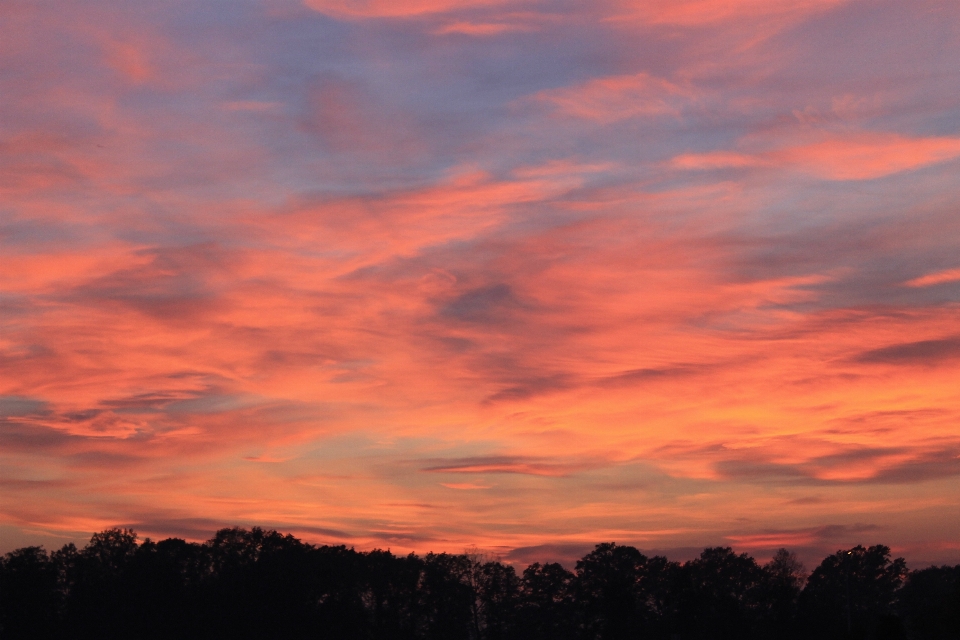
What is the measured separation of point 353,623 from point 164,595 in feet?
78.8

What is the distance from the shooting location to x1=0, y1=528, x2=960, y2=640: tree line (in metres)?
134

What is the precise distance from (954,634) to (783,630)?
57522mm

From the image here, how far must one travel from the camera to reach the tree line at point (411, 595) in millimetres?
134250

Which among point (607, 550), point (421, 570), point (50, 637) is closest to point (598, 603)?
point (607, 550)

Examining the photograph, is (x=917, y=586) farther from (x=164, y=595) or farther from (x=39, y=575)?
(x=39, y=575)

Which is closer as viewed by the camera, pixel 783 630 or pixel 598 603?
pixel 783 630

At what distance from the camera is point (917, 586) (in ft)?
509

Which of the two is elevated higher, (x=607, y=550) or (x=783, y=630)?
(x=607, y=550)

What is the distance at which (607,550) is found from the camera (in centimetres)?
16125

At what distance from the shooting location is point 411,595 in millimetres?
151125

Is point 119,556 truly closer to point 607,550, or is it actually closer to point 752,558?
point 607,550

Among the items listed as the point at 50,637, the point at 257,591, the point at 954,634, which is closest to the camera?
the point at 954,634

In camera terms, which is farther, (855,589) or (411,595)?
(855,589)

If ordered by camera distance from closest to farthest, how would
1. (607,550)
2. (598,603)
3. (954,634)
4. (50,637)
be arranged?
1. (954,634)
2. (50,637)
3. (598,603)
4. (607,550)
